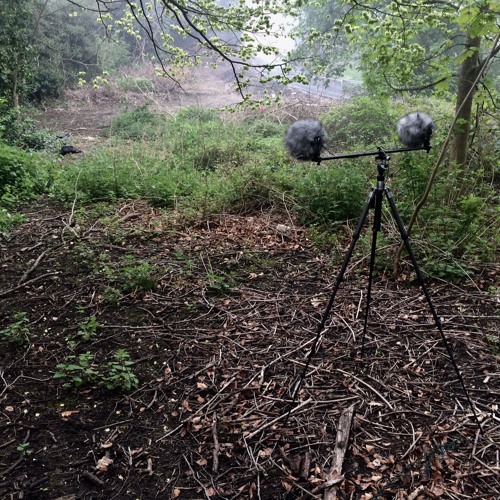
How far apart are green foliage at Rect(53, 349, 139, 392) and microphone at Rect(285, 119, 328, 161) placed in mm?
1691

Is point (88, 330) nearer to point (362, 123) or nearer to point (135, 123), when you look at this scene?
point (362, 123)

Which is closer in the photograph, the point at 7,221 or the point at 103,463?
the point at 103,463

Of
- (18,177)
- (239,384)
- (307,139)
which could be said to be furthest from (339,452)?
(18,177)

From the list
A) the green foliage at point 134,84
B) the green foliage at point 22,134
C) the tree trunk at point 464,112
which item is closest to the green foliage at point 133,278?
the tree trunk at point 464,112

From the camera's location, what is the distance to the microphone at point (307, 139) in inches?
81.3

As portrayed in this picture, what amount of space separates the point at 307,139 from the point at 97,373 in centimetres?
186

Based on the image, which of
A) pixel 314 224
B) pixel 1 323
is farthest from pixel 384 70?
pixel 1 323

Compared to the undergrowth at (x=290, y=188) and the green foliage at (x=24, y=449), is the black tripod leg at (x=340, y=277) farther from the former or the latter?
the undergrowth at (x=290, y=188)

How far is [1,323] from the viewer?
9.95 feet

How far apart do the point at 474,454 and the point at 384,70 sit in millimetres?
4317

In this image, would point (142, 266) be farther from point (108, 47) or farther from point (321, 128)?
point (108, 47)

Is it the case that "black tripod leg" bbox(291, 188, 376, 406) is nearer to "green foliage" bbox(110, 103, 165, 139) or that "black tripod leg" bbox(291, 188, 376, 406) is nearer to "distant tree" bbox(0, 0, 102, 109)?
"distant tree" bbox(0, 0, 102, 109)

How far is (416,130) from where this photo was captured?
2186mm

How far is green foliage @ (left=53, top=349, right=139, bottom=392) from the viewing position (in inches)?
98.2
